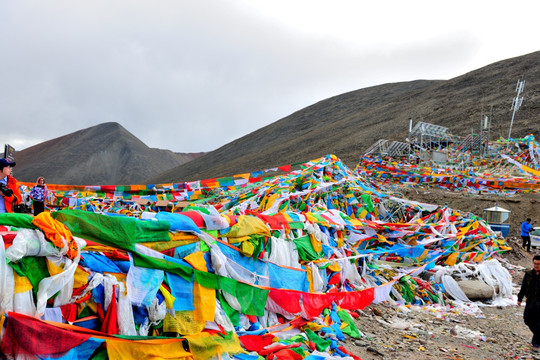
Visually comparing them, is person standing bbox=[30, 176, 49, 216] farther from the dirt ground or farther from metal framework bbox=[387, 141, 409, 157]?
metal framework bbox=[387, 141, 409, 157]

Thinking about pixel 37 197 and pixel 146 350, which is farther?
pixel 37 197

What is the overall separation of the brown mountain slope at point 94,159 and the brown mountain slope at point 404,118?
1745 cm

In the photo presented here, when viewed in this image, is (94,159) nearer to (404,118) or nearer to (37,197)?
(404,118)

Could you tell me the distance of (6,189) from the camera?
5031 millimetres

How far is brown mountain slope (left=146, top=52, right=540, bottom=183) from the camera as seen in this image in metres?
42.5

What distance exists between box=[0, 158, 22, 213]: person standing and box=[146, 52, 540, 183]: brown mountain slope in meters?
35.0

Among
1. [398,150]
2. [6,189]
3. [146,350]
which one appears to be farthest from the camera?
[398,150]

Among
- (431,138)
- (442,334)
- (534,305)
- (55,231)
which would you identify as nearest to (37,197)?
(55,231)

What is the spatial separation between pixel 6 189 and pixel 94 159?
283 ft

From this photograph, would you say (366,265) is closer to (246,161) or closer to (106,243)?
(106,243)

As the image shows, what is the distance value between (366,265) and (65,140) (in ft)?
362

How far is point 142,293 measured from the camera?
358cm

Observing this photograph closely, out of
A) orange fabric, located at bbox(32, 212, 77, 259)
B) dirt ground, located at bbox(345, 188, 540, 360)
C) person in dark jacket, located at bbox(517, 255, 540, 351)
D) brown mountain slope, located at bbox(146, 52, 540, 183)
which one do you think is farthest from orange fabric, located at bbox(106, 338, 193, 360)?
brown mountain slope, located at bbox(146, 52, 540, 183)

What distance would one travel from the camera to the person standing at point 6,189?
16.2 feet
